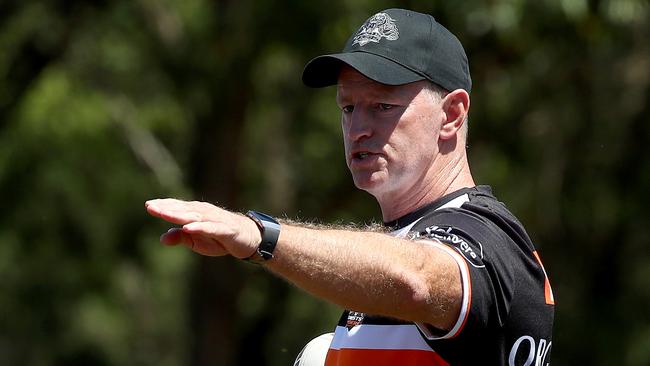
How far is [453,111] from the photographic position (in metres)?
3.36

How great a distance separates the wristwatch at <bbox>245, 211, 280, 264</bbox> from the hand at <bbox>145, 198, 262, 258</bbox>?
0.5 inches

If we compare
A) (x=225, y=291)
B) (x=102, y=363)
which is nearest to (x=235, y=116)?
(x=225, y=291)

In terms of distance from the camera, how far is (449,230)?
2922 mm

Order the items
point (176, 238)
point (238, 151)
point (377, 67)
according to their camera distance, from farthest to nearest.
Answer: point (238, 151), point (377, 67), point (176, 238)

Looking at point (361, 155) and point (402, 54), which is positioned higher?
point (402, 54)

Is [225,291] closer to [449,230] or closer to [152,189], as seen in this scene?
[152,189]

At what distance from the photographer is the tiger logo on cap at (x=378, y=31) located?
3266 mm

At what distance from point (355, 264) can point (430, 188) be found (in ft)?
2.35

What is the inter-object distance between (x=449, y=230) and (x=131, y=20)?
946 cm

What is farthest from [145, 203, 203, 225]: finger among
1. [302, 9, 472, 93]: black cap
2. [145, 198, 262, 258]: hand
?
[302, 9, 472, 93]: black cap

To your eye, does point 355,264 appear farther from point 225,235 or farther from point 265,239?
point 225,235

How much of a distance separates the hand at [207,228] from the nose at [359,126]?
75 centimetres

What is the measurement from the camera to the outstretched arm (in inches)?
100

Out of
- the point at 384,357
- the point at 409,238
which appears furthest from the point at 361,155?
the point at 384,357
